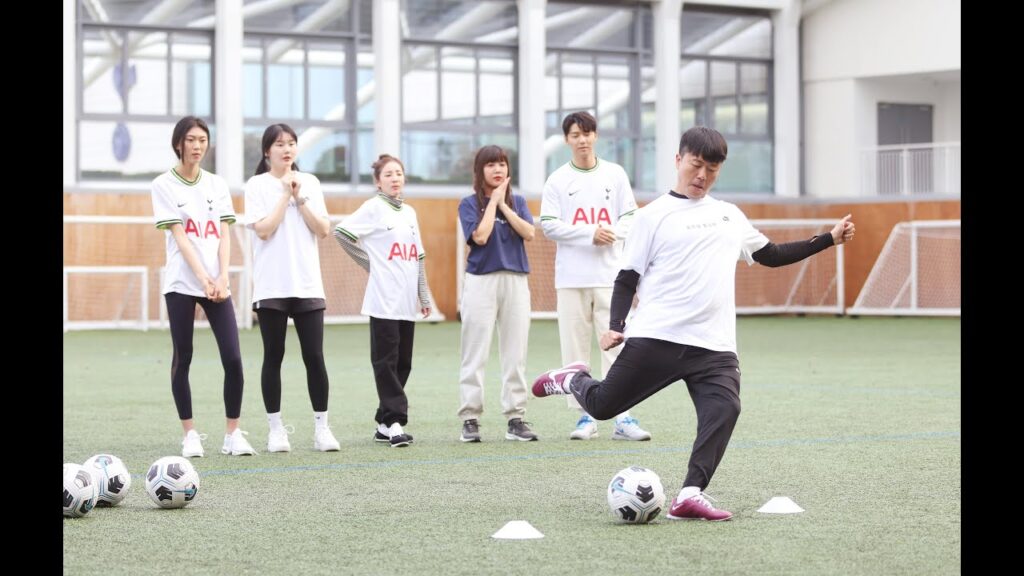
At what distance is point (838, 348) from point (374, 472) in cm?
1118

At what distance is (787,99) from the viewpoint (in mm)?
30266

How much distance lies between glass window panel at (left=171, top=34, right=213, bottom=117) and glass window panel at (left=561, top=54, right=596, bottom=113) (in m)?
7.11

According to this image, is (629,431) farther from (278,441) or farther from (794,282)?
(794,282)

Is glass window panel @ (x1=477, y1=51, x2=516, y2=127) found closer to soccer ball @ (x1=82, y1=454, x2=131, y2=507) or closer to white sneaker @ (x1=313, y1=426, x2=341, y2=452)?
white sneaker @ (x1=313, y1=426, x2=341, y2=452)

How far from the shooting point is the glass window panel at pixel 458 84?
1091 inches

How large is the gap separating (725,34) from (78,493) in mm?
25871

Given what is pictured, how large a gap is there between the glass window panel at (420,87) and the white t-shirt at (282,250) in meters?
19.4

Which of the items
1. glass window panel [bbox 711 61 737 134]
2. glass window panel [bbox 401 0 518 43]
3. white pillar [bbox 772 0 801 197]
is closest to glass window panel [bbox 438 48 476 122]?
glass window panel [bbox 401 0 518 43]

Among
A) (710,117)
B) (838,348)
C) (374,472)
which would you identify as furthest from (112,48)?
(374,472)

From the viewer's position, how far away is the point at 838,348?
17.4 m

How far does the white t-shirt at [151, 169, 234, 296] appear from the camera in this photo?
25.6ft

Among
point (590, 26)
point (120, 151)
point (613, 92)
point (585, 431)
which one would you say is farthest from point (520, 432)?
point (613, 92)

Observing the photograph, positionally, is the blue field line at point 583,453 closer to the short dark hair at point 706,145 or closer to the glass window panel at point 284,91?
the short dark hair at point 706,145
